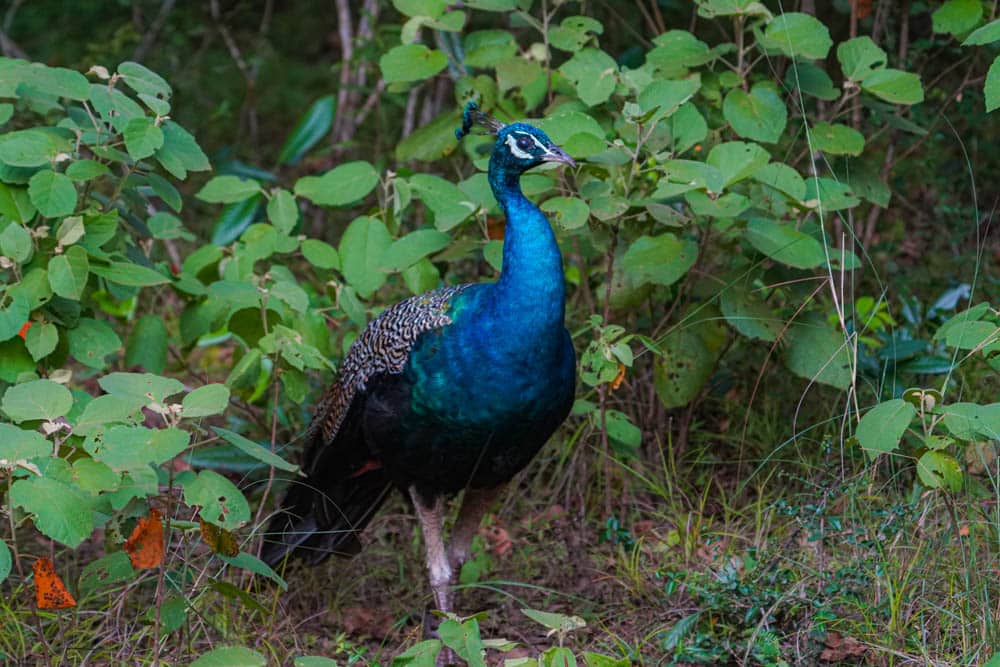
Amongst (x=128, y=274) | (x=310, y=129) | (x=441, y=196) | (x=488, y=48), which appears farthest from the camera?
Result: (x=310, y=129)

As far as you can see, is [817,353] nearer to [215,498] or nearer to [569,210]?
[569,210]

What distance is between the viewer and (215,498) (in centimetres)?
255

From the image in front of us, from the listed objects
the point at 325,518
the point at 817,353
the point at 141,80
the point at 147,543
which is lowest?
the point at 325,518

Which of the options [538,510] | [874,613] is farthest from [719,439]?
[874,613]

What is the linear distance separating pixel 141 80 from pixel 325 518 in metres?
1.39

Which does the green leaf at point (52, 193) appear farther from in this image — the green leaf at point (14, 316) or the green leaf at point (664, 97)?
the green leaf at point (664, 97)

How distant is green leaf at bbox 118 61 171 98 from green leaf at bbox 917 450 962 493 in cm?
207

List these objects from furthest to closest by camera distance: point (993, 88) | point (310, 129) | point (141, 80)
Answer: point (310, 129)
point (141, 80)
point (993, 88)

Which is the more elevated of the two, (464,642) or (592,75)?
(592,75)

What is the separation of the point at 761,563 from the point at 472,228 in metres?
1.43

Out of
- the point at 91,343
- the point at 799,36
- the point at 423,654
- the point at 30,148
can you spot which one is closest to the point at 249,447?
the point at 423,654

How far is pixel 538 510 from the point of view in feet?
13.7

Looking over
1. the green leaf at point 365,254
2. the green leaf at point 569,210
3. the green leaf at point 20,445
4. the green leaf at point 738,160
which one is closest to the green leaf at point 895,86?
the green leaf at point 738,160

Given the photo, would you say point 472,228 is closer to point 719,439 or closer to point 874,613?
point 719,439
